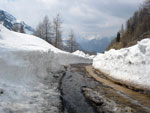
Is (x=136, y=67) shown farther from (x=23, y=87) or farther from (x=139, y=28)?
(x=139, y=28)

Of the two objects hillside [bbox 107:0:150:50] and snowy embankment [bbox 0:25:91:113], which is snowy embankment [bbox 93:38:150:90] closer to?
snowy embankment [bbox 0:25:91:113]

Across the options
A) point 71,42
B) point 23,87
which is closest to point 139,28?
point 71,42

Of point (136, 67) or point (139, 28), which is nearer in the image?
point (136, 67)

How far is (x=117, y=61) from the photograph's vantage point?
11.1m

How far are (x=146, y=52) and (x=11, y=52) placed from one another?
8.16m

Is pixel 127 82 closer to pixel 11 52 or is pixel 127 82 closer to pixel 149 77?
pixel 149 77

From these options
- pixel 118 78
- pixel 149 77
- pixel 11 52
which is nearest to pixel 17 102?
pixel 11 52

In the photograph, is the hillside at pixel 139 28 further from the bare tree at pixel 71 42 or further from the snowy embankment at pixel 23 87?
the snowy embankment at pixel 23 87

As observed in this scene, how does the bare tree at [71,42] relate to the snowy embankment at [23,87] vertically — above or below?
above

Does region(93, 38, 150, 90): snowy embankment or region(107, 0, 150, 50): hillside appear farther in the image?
Result: region(107, 0, 150, 50): hillside

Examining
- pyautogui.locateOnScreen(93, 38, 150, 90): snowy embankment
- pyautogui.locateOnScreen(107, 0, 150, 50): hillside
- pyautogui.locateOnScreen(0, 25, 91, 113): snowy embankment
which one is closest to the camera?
pyautogui.locateOnScreen(0, 25, 91, 113): snowy embankment

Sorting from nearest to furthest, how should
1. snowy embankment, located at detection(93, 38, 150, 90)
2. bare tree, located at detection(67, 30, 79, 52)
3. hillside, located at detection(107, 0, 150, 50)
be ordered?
snowy embankment, located at detection(93, 38, 150, 90), hillside, located at detection(107, 0, 150, 50), bare tree, located at detection(67, 30, 79, 52)

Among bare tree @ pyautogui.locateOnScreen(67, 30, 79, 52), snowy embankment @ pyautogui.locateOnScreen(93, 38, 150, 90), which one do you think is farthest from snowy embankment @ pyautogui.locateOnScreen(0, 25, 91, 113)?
bare tree @ pyautogui.locateOnScreen(67, 30, 79, 52)

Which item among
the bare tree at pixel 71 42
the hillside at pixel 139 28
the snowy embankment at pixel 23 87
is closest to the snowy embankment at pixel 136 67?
the snowy embankment at pixel 23 87
